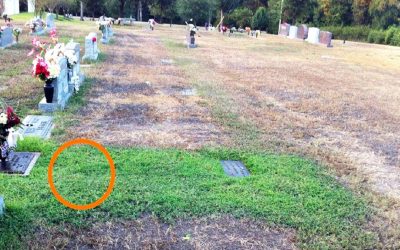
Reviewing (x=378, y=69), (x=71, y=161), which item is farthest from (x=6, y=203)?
(x=378, y=69)

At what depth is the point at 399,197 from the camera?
17.1 feet

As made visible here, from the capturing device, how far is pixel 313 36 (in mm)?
34781

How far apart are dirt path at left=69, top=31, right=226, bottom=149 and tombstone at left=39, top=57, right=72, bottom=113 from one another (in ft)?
1.58

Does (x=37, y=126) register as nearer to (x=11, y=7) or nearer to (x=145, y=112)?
(x=145, y=112)

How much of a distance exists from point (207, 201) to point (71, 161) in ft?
6.50

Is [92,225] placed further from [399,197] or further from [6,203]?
[399,197]

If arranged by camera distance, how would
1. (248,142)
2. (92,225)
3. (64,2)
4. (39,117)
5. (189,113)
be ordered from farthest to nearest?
(64,2) < (189,113) < (39,117) < (248,142) < (92,225)

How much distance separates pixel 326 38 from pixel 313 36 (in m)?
2.79

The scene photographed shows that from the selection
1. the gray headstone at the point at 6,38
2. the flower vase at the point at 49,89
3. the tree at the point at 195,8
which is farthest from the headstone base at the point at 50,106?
the tree at the point at 195,8

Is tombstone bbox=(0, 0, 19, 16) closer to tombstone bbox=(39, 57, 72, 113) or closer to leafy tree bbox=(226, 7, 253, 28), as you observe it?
leafy tree bbox=(226, 7, 253, 28)

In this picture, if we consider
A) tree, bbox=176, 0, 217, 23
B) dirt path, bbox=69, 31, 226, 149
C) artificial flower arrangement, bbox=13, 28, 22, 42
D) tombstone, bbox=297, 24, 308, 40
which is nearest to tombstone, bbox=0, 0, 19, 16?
tree, bbox=176, 0, 217, 23

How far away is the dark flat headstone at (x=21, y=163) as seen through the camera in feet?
16.7

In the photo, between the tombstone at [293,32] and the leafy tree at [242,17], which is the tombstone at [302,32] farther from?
the leafy tree at [242,17]

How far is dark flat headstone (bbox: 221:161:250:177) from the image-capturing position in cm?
561
